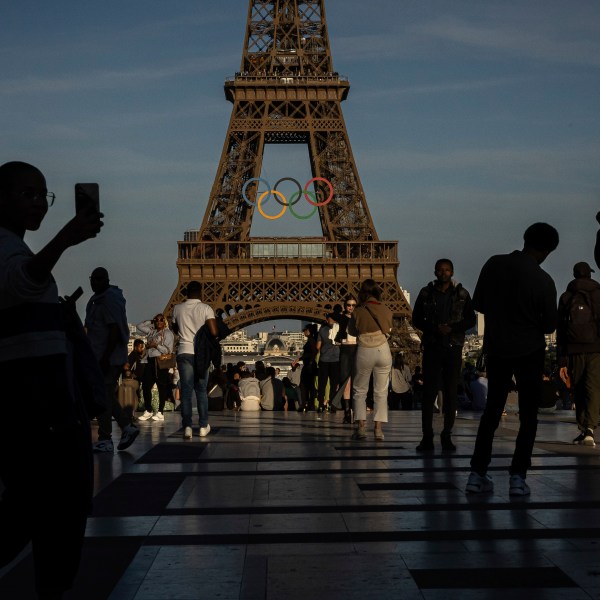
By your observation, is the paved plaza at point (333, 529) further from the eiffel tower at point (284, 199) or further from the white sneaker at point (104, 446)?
the eiffel tower at point (284, 199)

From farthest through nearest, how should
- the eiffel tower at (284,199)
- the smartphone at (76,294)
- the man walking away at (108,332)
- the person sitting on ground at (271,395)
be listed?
the eiffel tower at (284,199)
the person sitting on ground at (271,395)
the man walking away at (108,332)
the smartphone at (76,294)

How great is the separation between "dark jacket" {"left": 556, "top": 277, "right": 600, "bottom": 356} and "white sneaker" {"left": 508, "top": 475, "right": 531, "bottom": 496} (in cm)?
440

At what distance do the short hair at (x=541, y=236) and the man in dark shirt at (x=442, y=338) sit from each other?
325cm

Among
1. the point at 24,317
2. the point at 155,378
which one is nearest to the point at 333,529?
the point at 24,317

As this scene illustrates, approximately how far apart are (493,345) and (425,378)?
3717 mm

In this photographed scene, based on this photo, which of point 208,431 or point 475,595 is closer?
point 475,595

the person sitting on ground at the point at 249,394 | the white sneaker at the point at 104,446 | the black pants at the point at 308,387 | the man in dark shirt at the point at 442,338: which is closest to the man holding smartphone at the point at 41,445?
the white sneaker at the point at 104,446

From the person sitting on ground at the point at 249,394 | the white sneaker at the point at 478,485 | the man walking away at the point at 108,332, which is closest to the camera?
the white sneaker at the point at 478,485

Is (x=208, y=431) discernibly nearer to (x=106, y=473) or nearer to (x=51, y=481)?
(x=106, y=473)

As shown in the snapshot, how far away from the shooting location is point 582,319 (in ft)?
40.1

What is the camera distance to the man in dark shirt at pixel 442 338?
11805 mm

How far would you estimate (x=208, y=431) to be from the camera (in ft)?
46.4

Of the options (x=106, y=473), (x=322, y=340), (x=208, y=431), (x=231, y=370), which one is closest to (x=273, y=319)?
(x=231, y=370)

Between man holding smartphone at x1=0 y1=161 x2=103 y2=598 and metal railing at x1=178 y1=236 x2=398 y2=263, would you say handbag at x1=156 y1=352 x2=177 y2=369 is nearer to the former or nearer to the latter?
man holding smartphone at x1=0 y1=161 x2=103 y2=598
